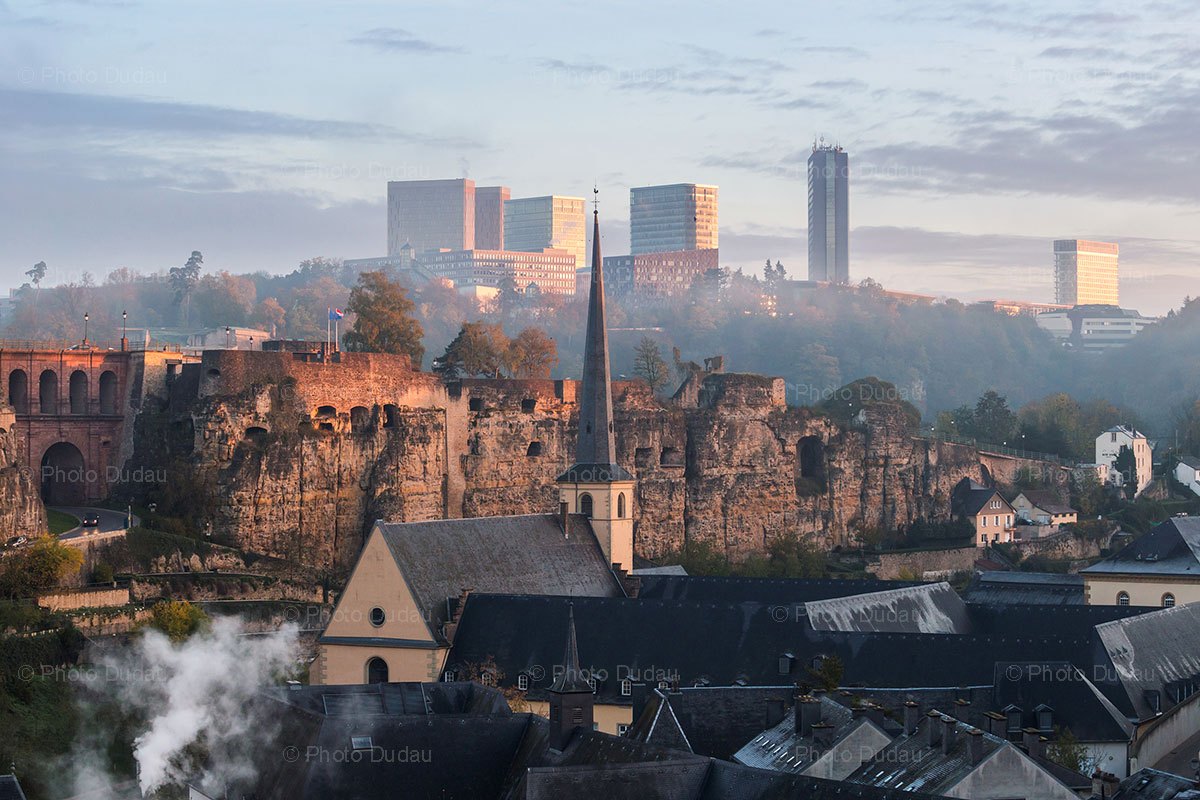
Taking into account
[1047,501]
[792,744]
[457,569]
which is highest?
[1047,501]

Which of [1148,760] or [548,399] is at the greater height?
[548,399]

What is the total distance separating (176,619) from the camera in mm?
64062

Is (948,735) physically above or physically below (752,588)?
below

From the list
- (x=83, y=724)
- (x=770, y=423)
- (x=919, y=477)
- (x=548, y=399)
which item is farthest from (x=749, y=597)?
(x=919, y=477)

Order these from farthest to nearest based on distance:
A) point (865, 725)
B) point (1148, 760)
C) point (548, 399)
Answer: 1. point (548, 399)
2. point (1148, 760)
3. point (865, 725)

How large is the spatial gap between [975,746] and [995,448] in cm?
8688

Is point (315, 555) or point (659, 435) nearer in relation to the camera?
point (315, 555)

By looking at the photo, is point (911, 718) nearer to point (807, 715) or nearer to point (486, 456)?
point (807, 715)

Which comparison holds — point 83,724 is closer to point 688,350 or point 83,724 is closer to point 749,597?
point 749,597

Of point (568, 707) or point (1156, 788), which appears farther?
point (568, 707)

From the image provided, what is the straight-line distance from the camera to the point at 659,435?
3890 inches

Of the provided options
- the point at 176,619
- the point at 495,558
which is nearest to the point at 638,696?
the point at 495,558

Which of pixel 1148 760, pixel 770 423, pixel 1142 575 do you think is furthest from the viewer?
pixel 770 423

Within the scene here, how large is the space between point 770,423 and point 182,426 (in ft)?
109
